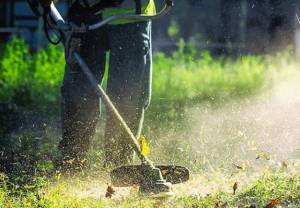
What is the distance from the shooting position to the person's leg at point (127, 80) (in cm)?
491

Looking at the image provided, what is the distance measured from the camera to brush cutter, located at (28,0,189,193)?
4.33 metres

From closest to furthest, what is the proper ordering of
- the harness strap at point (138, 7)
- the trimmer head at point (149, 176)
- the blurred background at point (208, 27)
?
the trimmer head at point (149, 176)
the harness strap at point (138, 7)
the blurred background at point (208, 27)

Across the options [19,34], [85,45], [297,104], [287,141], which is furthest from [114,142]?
[19,34]

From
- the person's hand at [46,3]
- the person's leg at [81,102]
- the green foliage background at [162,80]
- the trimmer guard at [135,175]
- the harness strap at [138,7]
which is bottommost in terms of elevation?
the green foliage background at [162,80]

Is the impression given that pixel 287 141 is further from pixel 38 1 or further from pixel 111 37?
pixel 38 1

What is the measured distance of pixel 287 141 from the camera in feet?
19.0

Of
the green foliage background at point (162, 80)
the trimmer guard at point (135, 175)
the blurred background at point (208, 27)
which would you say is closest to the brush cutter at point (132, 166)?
the trimmer guard at point (135, 175)

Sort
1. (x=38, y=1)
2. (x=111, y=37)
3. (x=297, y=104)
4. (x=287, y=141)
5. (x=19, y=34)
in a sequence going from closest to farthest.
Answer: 1. (x=38, y=1)
2. (x=111, y=37)
3. (x=287, y=141)
4. (x=297, y=104)
5. (x=19, y=34)

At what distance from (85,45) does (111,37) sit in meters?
0.18

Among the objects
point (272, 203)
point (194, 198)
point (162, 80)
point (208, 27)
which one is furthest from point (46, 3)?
point (208, 27)

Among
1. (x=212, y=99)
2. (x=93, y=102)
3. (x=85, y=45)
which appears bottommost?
(x=212, y=99)

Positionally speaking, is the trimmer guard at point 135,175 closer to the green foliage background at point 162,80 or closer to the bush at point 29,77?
the green foliage background at point 162,80

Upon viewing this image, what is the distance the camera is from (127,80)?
16.3 ft

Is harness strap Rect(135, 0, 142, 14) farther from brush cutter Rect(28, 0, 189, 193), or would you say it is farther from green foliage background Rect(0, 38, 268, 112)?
green foliage background Rect(0, 38, 268, 112)
